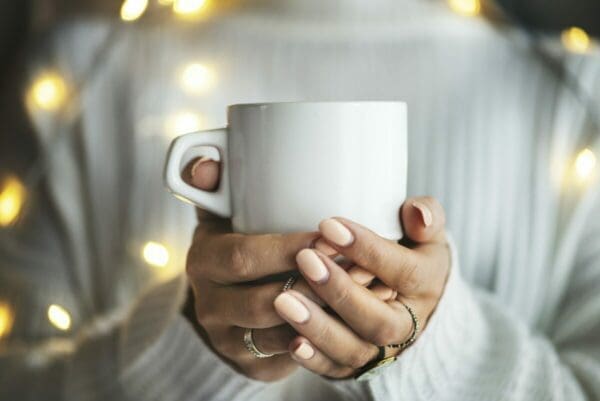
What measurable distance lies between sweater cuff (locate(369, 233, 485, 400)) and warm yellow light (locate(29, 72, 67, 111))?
1.37ft

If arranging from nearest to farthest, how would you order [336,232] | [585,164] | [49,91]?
[336,232]
[585,164]
[49,91]

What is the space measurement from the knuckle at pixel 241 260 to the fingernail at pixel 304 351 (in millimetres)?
48

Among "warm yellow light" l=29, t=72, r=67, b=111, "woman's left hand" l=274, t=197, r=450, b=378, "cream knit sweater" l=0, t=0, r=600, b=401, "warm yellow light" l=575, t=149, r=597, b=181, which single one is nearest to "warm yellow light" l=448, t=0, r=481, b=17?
"cream knit sweater" l=0, t=0, r=600, b=401

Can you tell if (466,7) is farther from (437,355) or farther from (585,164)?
(437,355)

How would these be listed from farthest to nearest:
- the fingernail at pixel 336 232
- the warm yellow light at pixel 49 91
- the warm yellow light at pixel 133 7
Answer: the warm yellow light at pixel 49 91 → the warm yellow light at pixel 133 7 → the fingernail at pixel 336 232

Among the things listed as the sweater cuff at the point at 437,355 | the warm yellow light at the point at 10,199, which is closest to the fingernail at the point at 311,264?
the sweater cuff at the point at 437,355

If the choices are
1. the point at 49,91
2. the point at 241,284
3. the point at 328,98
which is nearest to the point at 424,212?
the point at 241,284

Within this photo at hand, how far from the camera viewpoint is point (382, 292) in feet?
1.14

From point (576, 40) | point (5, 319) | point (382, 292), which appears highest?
point (576, 40)

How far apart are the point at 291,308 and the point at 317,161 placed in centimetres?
8

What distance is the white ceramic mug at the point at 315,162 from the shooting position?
0.30 m

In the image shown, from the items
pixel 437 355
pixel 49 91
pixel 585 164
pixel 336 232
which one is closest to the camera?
pixel 336 232

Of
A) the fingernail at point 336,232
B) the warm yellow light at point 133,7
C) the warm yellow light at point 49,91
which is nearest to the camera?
the fingernail at point 336,232

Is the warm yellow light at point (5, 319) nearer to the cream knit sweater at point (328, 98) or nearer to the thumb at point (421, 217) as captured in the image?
the cream knit sweater at point (328, 98)
